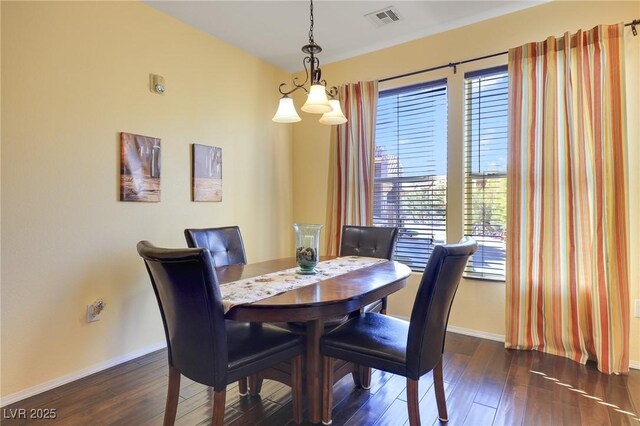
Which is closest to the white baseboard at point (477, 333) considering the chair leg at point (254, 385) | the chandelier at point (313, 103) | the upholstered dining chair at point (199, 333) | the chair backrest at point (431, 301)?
the chair backrest at point (431, 301)

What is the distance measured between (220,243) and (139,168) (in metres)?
0.81

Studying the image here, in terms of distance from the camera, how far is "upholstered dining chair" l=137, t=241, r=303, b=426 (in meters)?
1.33

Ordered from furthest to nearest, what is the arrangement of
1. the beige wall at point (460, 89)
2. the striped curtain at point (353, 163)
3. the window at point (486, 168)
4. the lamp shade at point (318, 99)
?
the striped curtain at point (353, 163)
the window at point (486, 168)
the beige wall at point (460, 89)
the lamp shade at point (318, 99)

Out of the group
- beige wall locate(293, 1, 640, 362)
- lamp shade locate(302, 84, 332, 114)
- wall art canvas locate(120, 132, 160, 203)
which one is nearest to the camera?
lamp shade locate(302, 84, 332, 114)

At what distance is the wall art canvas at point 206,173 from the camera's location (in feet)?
9.75

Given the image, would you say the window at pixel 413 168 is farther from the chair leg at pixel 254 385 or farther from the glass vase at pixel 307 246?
the chair leg at pixel 254 385

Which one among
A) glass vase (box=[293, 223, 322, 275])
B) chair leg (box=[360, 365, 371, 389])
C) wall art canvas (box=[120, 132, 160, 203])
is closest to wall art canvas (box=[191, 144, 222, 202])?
wall art canvas (box=[120, 132, 160, 203])

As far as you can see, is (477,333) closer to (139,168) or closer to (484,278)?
(484,278)

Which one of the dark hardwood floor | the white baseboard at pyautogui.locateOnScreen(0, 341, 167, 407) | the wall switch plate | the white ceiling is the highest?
the white ceiling

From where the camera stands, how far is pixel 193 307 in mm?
1390

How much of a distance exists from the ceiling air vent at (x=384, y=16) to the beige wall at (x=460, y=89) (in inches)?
16.4

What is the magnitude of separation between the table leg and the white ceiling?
91.9 inches

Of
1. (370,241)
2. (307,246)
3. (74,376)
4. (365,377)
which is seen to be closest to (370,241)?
(370,241)

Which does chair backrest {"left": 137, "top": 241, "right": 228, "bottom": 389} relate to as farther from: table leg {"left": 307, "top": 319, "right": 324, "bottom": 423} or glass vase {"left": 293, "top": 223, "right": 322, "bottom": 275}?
glass vase {"left": 293, "top": 223, "right": 322, "bottom": 275}
